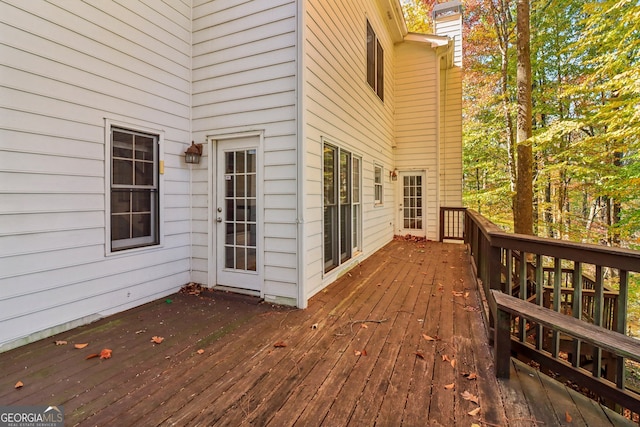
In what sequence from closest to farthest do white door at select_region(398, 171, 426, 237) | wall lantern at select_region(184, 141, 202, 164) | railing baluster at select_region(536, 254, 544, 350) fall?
1. railing baluster at select_region(536, 254, 544, 350)
2. wall lantern at select_region(184, 141, 202, 164)
3. white door at select_region(398, 171, 426, 237)

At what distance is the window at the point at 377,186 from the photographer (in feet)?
22.5

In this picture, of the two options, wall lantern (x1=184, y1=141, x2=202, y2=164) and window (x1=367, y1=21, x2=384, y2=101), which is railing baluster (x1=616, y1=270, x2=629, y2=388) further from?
window (x1=367, y1=21, x2=384, y2=101)

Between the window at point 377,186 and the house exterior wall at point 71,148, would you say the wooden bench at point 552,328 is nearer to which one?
the house exterior wall at point 71,148

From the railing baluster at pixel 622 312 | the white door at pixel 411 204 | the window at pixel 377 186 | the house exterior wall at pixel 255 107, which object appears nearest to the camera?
the railing baluster at pixel 622 312

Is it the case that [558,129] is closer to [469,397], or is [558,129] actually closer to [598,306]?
[598,306]

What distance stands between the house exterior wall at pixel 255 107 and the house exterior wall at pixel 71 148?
0.41m

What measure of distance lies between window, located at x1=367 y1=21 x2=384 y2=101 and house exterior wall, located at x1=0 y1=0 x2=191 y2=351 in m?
4.19

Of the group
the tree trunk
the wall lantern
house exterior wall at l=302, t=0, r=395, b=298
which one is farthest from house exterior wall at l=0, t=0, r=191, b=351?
the tree trunk

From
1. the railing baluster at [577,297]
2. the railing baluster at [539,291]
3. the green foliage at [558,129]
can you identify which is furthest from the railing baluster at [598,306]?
the green foliage at [558,129]

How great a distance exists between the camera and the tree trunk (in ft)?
18.3

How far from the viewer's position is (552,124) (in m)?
7.34

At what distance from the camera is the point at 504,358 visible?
2150 millimetres

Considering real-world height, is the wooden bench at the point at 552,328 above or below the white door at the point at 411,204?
below

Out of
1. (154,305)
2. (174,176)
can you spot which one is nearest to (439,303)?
(154,305)
